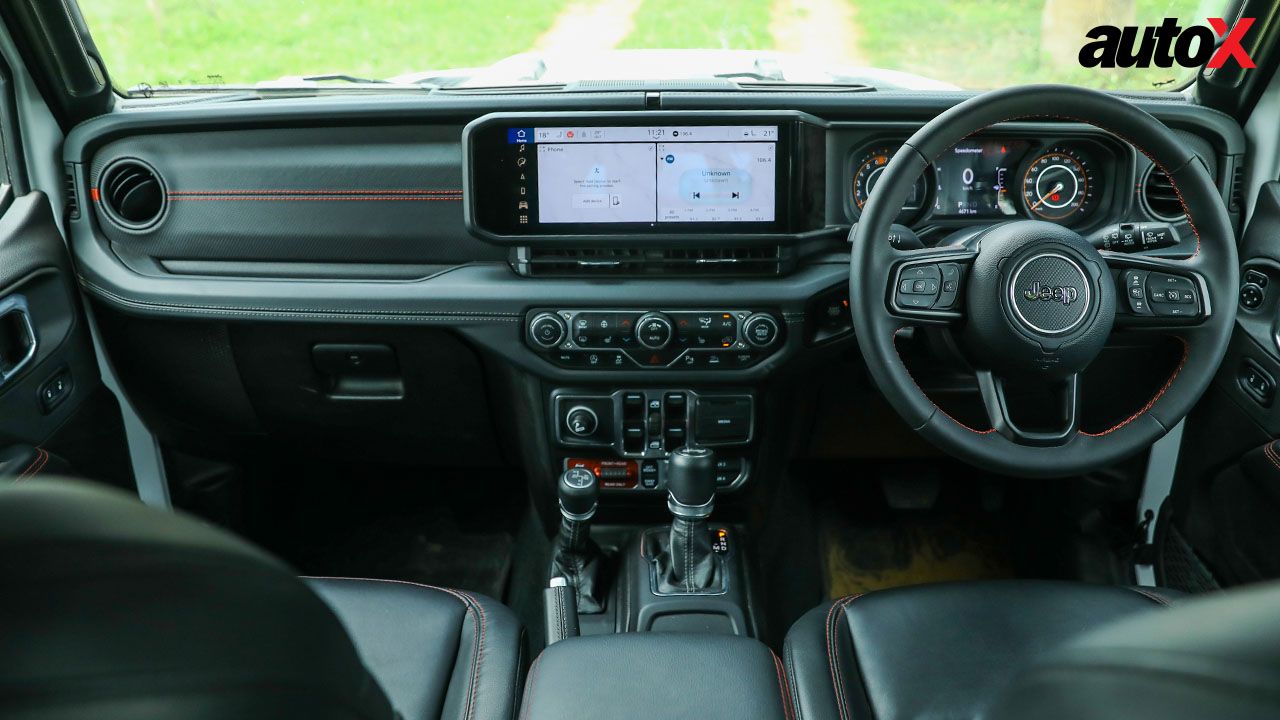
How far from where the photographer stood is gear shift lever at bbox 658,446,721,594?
A: 1779 mm

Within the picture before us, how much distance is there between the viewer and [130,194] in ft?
6.34

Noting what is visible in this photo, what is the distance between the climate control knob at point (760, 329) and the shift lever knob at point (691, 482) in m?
0.24

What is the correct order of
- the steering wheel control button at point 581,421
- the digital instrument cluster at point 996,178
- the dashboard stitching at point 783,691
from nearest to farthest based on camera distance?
the dashboard stitching at point 783,691, the digital instrument cluster at point 996,178, the steering wheel control button at point 581,421

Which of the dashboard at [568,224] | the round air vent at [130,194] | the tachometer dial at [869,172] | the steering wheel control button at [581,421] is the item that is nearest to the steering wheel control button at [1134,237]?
the dashboard at [568,224]

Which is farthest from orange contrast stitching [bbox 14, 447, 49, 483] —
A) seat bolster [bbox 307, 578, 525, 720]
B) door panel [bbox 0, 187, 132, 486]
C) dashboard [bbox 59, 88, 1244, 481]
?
seat bolster [bbox 307, 578, 525, 720]

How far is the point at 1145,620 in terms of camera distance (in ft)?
1.64

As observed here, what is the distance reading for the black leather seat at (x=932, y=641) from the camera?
4.09 ft

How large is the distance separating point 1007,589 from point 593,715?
71 cm

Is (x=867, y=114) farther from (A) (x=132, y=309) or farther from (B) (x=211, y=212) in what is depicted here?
(A) (x=132, y=309)

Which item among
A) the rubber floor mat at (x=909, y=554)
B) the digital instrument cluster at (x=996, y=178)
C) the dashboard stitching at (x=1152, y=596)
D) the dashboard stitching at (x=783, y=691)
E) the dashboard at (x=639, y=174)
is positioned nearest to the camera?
the dashboard stitching at (x=783, y=691)

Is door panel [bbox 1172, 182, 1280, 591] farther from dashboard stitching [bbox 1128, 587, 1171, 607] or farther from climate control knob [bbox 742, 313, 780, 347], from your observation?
climate control knob [bbox 742, 313, 780, 347]

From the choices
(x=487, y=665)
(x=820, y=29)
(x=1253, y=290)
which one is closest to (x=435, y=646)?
(x=487, y=665)

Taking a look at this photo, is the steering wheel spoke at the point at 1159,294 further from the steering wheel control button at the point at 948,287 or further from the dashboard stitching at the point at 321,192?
the dashboard stitching at the point at 321,192

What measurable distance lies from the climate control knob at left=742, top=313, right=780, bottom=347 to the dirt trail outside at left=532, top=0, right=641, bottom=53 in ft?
2.32
